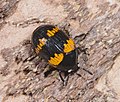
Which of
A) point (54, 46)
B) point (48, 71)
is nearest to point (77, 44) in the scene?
point (54, 46)

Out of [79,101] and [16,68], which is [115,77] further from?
[16,68]

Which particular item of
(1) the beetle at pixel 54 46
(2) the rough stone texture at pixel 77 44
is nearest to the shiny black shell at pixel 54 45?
(1) the beetle at pixel 54 46

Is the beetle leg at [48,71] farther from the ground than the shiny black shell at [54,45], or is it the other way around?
the shiny black shell at [54,45]

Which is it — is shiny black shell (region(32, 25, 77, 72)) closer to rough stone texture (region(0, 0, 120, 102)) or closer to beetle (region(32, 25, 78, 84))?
beetle (region(32, 25, 78, 84))

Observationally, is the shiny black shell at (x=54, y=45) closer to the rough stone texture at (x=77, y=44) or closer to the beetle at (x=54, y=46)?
the beetle at (x=54, y=46)

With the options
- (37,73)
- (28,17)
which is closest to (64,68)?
(37,73)

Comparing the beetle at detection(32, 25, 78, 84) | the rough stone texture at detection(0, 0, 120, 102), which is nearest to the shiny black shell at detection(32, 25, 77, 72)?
the beetle at detection(32, 25, 78, 84)
